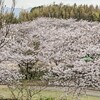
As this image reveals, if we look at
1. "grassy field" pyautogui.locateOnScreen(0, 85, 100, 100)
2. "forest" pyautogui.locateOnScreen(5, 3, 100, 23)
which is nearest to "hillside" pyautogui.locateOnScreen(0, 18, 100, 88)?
"grassy field" pyautogui.locateOnScreen(0, 85, 100, 100)

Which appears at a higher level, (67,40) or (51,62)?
(67,40)

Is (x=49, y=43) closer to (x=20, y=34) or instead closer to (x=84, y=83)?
(x=20, y=34)

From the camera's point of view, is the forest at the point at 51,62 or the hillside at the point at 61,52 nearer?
the forest at the point at 51,62

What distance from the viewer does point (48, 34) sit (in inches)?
1164

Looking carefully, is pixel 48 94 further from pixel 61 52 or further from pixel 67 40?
pixel 67 40

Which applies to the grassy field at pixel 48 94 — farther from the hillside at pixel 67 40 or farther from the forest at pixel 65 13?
the forest at pixel 65 13

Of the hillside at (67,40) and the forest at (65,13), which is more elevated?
the forest at (65,13)

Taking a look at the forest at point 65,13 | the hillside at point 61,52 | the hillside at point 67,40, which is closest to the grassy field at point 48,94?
the hillside at point 61,52

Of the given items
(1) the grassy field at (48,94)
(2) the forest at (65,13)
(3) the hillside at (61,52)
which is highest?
(2) the forest at (65,13)

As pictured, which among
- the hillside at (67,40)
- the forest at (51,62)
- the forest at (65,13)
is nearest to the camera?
the forest at (51,62)

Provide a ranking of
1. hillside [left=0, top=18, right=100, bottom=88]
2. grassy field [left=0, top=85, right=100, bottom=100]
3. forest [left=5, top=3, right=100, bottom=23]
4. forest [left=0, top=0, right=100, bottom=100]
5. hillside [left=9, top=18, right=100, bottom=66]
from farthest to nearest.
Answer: forest [left=5, top=3, right=100, bottom=23] < hillside [left=9, top=18, right=100, bottom=66] < hillside [left=0, top=18, right=100, bottom=88] < forest [left=0, top=0, right=100, bottom=100] < grassy field [left=0, top=85, right=100, bottom=100]

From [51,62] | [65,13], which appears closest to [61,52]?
[51,62]

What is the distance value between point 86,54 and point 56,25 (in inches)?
394

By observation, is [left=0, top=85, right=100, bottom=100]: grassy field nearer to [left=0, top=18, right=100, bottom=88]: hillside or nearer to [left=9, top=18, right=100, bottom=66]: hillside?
[left=0, top=18, right=100, bottom=88]: hillside
